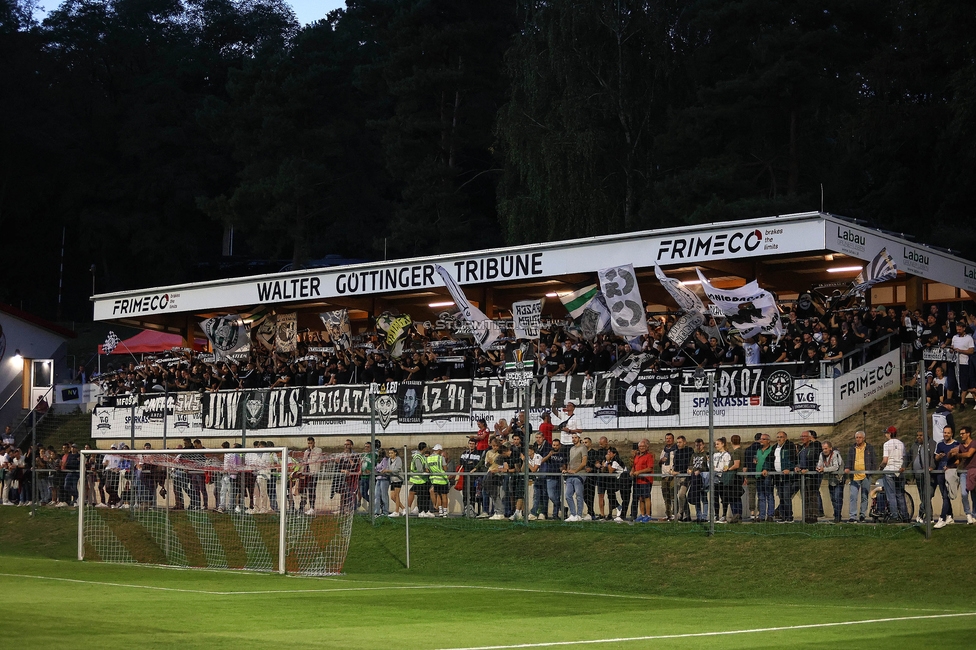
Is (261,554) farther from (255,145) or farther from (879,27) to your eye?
(255,145)

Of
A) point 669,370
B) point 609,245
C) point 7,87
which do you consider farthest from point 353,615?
point 7,87

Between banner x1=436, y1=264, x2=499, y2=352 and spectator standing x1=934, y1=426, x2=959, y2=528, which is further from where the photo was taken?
banner x1=436, y1=264, x2=499, y2=352

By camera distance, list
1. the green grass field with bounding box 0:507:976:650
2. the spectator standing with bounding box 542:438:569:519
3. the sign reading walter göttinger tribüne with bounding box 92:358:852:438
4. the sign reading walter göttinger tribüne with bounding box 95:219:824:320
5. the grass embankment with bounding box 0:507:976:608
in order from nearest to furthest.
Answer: the green grass field with bounding box 0:507:976:650 → the grass embankment with bounding box 0:507:976:608 → the spectator standing with bounding box 542:438:569:519 → the sign reading walter göttinger tribüne with bounding box 92:358:852:438 → the sign reading walter göttinger tribüne with bounding box 95:219:824:320

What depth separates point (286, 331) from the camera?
37.5 m

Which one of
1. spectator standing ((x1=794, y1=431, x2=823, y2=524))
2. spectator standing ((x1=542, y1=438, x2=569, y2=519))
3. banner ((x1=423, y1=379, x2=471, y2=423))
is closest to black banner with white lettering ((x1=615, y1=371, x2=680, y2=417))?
banner ((x1=423, y1=379, x2=471, y2=423))

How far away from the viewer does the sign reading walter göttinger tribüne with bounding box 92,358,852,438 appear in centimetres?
2433

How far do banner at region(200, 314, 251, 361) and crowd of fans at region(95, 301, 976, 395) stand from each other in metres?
0.25

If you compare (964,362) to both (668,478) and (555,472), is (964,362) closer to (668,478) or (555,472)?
(668,478)

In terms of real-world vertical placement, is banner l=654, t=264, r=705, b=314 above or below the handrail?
above

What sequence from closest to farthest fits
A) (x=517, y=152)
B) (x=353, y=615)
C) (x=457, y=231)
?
1. (x=353, y=615)
2. (x=517, y=152)
3. (x=457, y=231)

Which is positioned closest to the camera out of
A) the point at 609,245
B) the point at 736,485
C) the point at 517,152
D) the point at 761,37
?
the point at 736,485

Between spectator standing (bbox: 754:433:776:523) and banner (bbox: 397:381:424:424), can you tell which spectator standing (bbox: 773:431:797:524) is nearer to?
spectator standing (bbox: 754:433:776:523)

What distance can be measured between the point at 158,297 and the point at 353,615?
93.9 ft

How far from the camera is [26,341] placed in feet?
162
